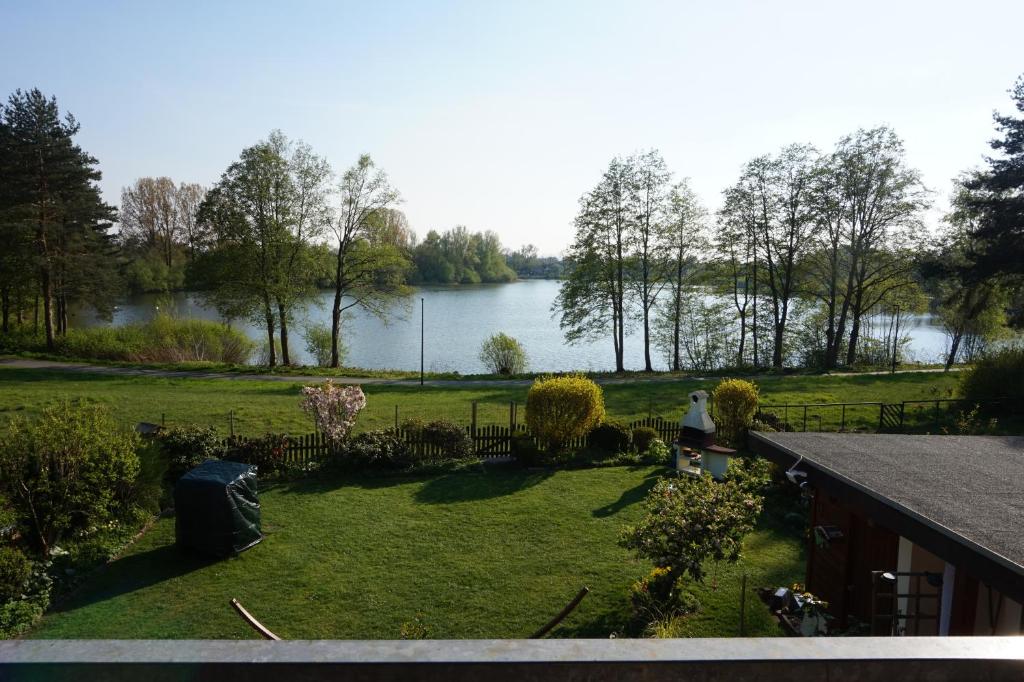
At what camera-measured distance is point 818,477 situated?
769 cm

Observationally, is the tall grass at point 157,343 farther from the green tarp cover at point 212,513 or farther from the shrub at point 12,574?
the shrub at point 12,574

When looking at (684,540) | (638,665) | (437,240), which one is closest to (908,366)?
(684,540)

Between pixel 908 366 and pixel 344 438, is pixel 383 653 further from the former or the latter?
pixel 908 366

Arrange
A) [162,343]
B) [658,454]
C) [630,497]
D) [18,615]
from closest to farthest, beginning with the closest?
[18,615] → [630,497] → [658,454] → [162,343]

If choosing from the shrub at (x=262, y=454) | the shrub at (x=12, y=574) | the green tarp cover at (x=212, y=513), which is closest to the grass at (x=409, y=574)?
the green tarp cover at (x=212, y=513)

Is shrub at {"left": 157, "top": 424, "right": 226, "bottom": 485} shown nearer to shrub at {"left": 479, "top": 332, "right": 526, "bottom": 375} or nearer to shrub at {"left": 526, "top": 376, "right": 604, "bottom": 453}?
shrub at {"left": 526, "top": 376, "right": 604, "bottom": 453}

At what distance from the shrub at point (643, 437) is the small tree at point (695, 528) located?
8394mm

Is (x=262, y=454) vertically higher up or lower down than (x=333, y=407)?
lower down

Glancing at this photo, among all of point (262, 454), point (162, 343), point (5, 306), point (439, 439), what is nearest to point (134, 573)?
point (262, 454)

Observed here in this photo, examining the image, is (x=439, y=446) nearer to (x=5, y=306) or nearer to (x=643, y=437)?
(x=643, y=437)

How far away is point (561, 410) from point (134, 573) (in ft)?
32.2

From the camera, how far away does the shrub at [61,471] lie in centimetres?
1041

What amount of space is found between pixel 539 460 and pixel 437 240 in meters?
78.0

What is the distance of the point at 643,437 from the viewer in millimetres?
17281
